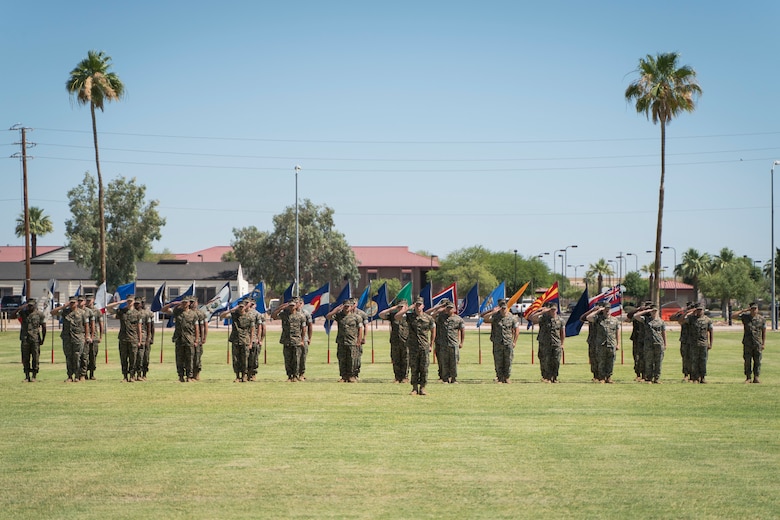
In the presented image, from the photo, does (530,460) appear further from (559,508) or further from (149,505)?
(149,505)

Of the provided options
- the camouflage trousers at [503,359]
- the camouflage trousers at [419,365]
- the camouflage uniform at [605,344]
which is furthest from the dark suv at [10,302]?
the camouflage trousers at [419,365]

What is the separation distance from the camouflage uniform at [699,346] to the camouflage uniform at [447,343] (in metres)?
6.04

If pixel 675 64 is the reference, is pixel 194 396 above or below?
below

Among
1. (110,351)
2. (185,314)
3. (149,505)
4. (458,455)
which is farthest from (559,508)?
(110,351)

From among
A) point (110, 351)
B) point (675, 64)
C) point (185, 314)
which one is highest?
point (675, 64)

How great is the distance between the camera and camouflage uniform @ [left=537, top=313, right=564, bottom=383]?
23844 mm

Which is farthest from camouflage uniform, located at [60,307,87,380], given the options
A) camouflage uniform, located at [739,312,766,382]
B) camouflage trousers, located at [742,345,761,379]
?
camouflage trousers, located at [742,345,761,379]

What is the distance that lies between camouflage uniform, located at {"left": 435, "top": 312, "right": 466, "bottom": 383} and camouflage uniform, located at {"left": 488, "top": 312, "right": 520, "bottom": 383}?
1.01 metres

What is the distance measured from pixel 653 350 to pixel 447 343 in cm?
520

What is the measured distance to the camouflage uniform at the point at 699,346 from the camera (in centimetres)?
2380

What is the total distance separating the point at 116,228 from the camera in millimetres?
81562

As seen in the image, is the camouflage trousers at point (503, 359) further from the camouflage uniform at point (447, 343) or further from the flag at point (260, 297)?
the flag at point (260, 297)

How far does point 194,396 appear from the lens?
1959 cm

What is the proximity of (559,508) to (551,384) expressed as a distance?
13.6 meters
